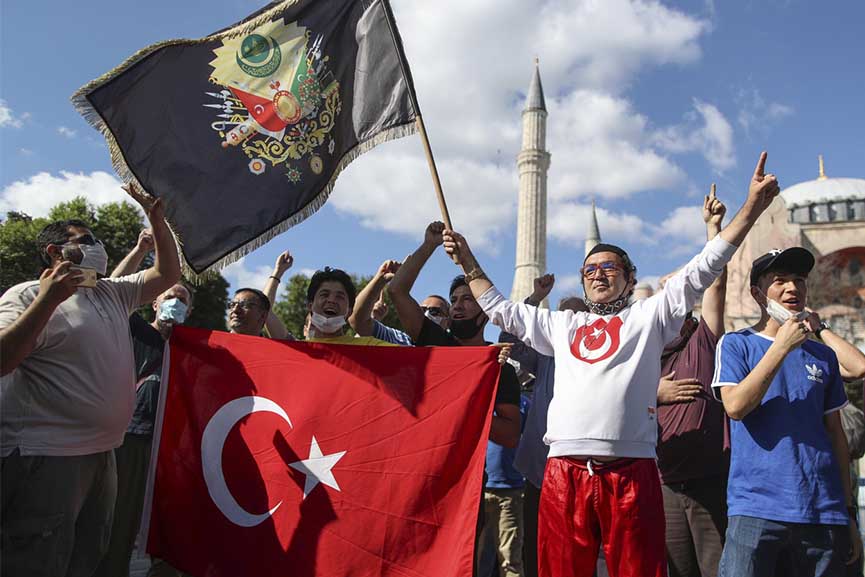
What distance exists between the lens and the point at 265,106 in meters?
4.26

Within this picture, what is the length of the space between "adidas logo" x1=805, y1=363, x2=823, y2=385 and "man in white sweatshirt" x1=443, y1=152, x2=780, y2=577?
57 cm

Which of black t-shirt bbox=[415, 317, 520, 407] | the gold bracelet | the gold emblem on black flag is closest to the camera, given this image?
the gold bracelet

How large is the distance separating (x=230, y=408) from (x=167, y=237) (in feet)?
3.41

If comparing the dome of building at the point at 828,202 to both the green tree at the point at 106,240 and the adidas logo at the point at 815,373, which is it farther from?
the adidas logo at the point at 815,373

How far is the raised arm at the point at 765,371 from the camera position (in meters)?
2.91

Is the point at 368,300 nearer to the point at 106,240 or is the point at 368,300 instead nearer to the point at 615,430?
the point at 615,430

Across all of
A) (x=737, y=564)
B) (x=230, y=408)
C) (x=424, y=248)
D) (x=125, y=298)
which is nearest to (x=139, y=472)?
(x=230, y=408)

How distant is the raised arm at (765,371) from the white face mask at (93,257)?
2.96m

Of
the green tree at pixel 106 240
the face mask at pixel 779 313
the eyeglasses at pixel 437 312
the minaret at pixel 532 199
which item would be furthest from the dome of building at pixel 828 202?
the face mask at pixel 779 313

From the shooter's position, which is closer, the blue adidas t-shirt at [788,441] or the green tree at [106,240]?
the blue adidas t-shirt at [788,441]

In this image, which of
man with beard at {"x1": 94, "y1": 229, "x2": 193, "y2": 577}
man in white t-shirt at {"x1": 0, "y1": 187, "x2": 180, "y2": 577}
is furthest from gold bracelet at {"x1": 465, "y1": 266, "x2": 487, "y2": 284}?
man with beard at {"x1": 94, "y1": 229, "x2": 193, "y2": 577}

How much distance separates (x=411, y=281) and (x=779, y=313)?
1.93 metres

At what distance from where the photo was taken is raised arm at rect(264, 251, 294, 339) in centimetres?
509

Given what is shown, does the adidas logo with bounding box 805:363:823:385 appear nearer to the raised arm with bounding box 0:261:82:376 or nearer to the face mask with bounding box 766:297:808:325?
the face mask with bounding box 766:297:808:325
